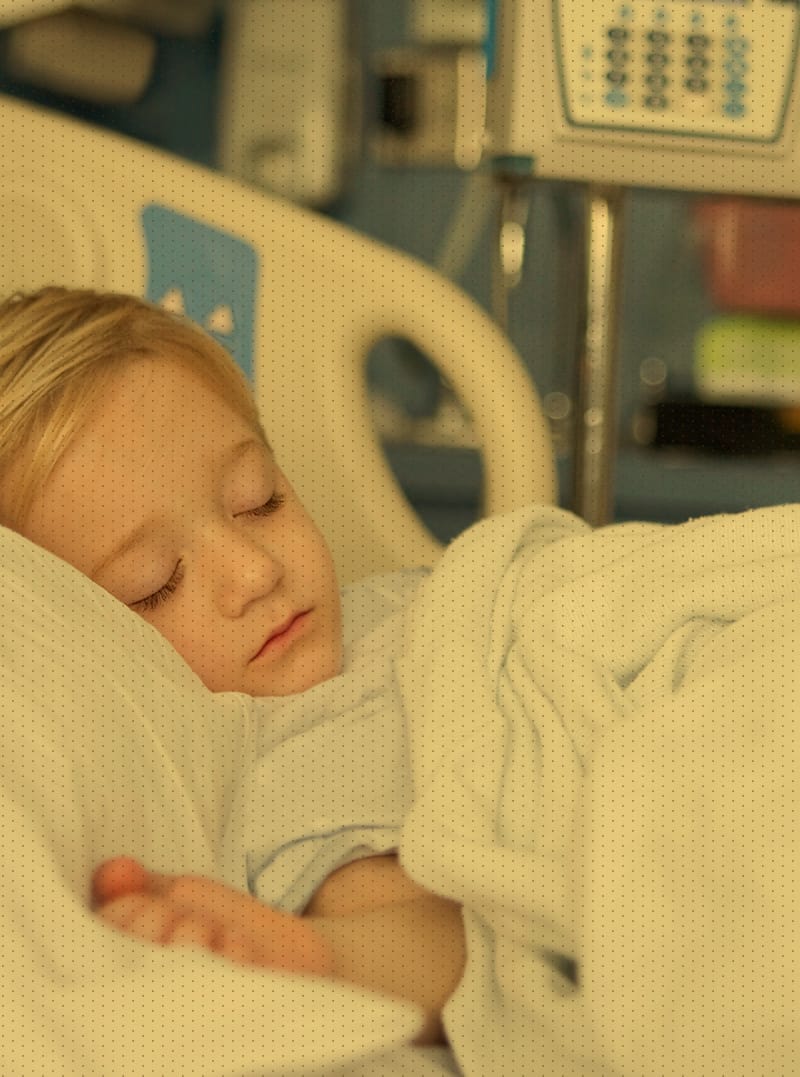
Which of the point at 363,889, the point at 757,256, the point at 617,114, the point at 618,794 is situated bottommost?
the point at 757,256

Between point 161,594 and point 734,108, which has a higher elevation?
point 734,108

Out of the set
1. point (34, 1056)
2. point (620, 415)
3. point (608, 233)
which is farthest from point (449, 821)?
point (620, 415)

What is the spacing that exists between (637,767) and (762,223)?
1764 mm

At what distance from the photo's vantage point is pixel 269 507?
81 cm

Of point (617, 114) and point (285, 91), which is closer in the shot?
point (617, 114)

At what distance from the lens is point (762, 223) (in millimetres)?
2166

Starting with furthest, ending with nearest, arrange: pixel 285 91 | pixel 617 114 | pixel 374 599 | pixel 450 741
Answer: pixel 285 91, pixel 617 114, pixel 374 599, pixel 450 741

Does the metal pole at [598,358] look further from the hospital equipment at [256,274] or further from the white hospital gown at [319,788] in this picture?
the white hospital gown at [319,788]

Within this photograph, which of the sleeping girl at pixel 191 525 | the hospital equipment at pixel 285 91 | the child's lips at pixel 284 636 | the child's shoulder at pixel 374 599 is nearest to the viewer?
the sleeping girl at pixel 191 525

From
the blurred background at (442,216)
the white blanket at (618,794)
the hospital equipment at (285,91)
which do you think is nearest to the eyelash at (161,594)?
the white blanket at (618,794)

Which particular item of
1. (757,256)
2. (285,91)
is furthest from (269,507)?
(757,256)

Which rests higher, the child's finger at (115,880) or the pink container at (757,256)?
the child's finger at (115,880)

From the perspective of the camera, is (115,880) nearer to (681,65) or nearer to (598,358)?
(598,358)

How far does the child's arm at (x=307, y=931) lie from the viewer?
534 mm
